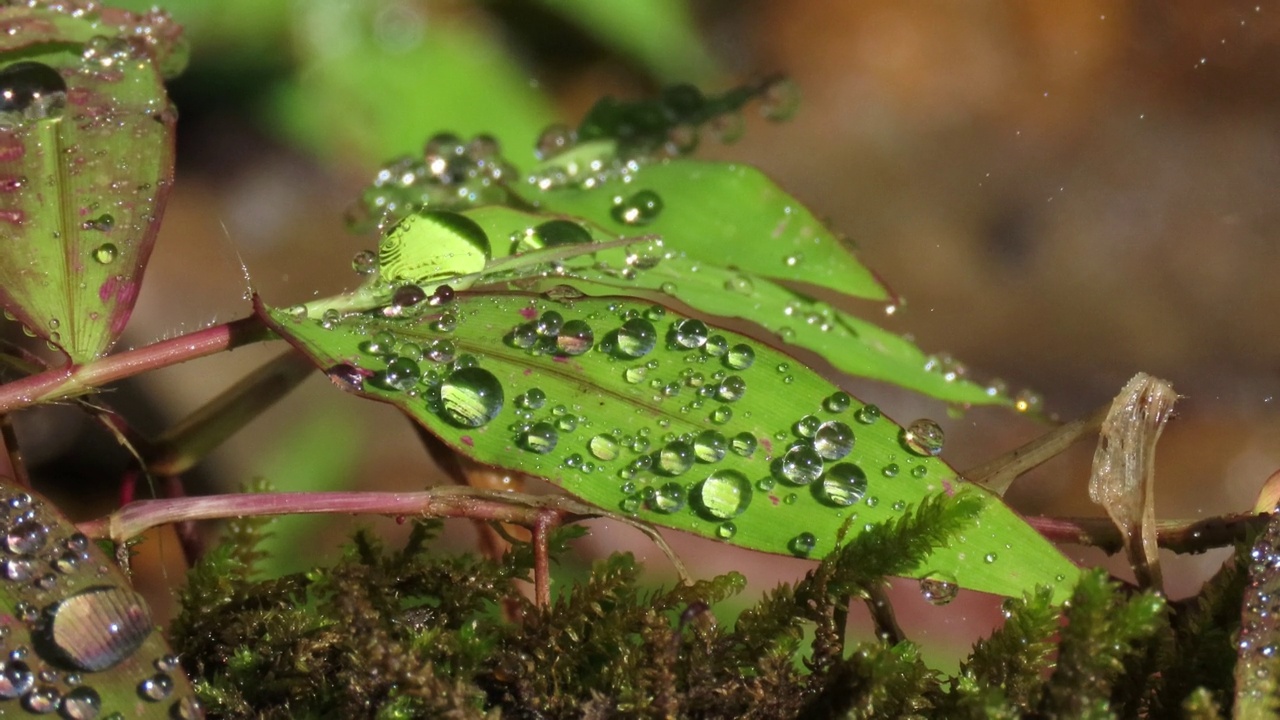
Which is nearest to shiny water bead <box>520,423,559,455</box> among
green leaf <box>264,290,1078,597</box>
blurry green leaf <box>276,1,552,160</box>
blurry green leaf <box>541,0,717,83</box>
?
green leaf <box>264,290,1078,597</box>

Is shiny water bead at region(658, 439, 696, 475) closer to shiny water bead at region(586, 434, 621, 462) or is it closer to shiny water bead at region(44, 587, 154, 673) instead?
shiny water bead at region(586, 434, 621, 462)

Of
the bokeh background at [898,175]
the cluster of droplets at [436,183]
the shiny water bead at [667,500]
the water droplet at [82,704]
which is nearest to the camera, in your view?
the water droplet at [82,704]

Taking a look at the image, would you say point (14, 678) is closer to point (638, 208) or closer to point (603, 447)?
point (603, 447)

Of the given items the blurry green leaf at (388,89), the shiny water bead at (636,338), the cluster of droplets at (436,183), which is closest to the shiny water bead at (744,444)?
the shiny water bead at (636,338)

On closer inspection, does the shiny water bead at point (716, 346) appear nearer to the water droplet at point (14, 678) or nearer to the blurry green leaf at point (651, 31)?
the water droplet at point (14, 678)

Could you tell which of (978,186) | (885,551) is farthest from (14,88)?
(978,186)

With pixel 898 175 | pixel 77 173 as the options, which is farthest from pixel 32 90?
pixel 898 175
